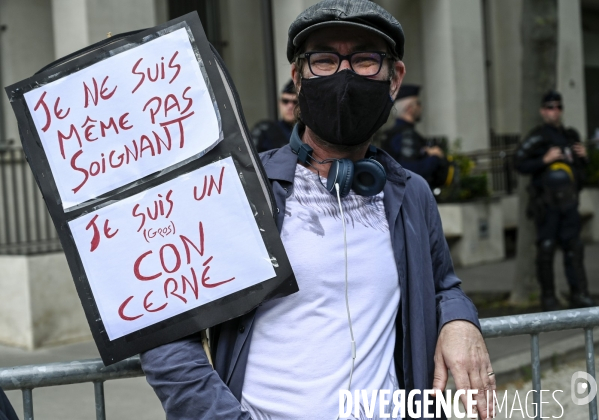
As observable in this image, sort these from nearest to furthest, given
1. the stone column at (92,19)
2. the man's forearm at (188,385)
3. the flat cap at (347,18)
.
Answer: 1. the man's forearm at (188,385)
2. the flat cap at (347,18)
3. the stone column at (92,19)

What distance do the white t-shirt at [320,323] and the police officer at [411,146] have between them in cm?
411

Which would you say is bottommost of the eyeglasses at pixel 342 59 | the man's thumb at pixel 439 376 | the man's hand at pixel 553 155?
the man's thumb at pixel 439 376

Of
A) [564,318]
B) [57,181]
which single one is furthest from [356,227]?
[564,318]

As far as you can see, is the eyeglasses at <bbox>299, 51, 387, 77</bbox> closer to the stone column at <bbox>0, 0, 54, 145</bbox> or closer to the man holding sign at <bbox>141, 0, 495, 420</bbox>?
the man holding sign at <bbox>141, 0, 495, 420</bbox>

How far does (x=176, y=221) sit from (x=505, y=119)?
14.1 metres

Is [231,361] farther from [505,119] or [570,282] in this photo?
[505,119]

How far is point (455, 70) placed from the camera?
1282 cm

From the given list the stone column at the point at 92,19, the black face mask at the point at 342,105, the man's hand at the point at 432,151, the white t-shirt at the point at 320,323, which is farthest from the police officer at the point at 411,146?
the white t-shirt at the point at 320,323

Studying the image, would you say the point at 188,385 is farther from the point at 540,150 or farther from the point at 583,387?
the point at 540,150

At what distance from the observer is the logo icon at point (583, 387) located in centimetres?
269

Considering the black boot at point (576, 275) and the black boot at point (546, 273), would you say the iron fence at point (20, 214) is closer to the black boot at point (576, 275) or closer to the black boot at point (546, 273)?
the black boot at point (546, 273)

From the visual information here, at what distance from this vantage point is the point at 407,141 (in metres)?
6.26

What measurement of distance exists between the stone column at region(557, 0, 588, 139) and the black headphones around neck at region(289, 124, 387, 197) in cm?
1385

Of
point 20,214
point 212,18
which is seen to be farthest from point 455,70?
point 20,214
